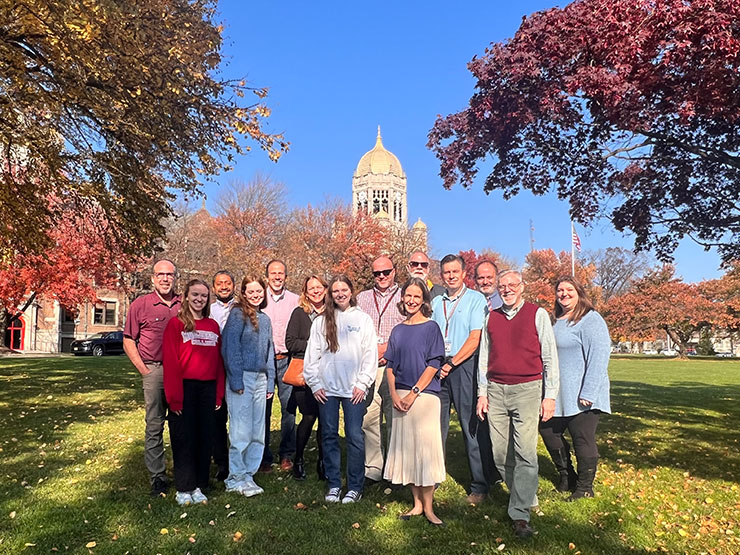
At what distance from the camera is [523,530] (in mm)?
4367

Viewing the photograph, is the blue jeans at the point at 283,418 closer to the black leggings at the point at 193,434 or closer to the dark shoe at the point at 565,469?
the black leggings at the point at 193,434

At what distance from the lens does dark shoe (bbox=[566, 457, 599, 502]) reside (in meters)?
5.39

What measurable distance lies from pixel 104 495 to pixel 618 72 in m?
7.32

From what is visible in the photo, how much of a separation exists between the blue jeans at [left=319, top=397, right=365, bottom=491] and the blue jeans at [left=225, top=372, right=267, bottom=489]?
0.72 meters

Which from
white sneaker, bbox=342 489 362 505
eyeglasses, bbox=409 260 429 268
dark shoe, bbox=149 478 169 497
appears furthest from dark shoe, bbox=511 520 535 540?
dark shoe, bbox=149 478 169 497

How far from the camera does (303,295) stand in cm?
621

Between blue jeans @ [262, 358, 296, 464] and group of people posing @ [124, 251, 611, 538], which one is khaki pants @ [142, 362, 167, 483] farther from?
blue jeans @ [262, 358, 296, 464]

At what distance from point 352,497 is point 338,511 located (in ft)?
0.94

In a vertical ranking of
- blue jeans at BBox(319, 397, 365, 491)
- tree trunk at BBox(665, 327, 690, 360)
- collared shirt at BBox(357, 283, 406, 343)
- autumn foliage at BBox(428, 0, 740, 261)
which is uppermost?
autumn foliage at BBox(428, 0, 740, 261)

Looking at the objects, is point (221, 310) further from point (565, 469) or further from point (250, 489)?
point (565, 469)

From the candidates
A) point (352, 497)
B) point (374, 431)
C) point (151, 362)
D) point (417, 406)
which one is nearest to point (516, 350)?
point (417, 406)

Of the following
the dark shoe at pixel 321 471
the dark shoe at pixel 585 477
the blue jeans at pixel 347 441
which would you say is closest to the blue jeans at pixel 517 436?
the dark shoe at pixel 585 477

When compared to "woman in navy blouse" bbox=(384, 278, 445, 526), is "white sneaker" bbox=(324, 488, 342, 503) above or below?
below

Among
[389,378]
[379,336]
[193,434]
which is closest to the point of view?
[389,378]
